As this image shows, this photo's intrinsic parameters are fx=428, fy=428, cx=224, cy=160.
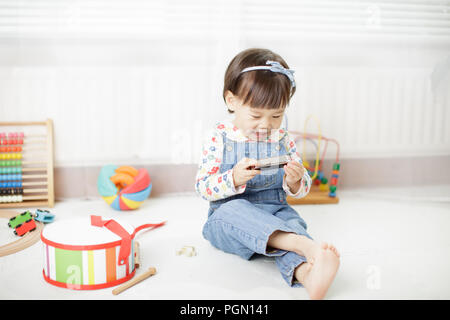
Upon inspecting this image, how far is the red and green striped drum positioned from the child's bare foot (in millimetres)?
438

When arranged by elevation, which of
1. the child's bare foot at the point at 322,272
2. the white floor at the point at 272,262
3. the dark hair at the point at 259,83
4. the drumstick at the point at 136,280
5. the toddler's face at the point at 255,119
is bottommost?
the white floor at the point at 272,262

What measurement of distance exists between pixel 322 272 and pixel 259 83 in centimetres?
53

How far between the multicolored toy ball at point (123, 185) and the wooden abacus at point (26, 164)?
9.5 inches

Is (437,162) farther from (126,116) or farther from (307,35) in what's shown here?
(126,116)

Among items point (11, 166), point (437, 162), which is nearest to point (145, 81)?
point (11, 166)

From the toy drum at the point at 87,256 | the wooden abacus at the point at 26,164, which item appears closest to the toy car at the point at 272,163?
the toy drum at the point at 87,256

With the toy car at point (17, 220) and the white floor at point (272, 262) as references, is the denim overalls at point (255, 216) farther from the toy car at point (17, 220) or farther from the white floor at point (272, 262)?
the toy car at point (17, 220)

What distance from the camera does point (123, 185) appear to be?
5.77 ft

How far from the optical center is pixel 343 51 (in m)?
1.90

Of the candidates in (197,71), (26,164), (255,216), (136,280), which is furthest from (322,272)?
(26,164)

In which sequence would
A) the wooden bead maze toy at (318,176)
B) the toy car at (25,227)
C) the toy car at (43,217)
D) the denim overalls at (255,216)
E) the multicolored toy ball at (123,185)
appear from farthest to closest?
1. the wooden bead maze toy at (318,176)
2. the multicolored toy ball at (123,185)
3. the toy car at (43,217)
4. the toy car at (25,227)
5. the denim overalls at (255,216)

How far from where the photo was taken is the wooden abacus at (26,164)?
1710mm

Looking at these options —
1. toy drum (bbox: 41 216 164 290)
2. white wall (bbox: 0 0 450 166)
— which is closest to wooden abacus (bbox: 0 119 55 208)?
white wall (bbox: 0 0 450 166)

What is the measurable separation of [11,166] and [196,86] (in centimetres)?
83
